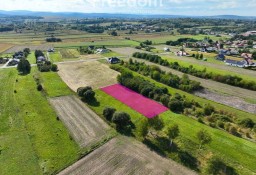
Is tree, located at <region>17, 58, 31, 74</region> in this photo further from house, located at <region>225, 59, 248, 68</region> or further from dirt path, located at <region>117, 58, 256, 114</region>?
house, located at <region>225, 59, 248, 68</region>

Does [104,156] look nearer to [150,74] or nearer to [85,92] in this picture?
[85,92]

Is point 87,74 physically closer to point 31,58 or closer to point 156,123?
point 31,58

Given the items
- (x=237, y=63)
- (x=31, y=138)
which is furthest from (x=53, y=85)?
(x=237, y=63)

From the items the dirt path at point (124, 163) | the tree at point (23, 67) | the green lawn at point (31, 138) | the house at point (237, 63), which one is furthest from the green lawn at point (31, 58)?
the house at point (237, 63)

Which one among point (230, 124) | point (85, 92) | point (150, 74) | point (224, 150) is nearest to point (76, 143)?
point (85, 92)

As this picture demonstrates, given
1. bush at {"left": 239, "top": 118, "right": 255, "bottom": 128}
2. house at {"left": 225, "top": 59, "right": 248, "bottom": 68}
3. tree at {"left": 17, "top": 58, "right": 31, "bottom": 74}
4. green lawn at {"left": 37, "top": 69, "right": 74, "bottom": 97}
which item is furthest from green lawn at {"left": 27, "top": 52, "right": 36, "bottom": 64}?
bush at {"left": 239, "top": 118, "right": 255, "bottom": 128}

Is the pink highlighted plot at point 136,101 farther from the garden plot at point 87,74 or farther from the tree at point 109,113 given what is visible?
the tree at point 109,113
